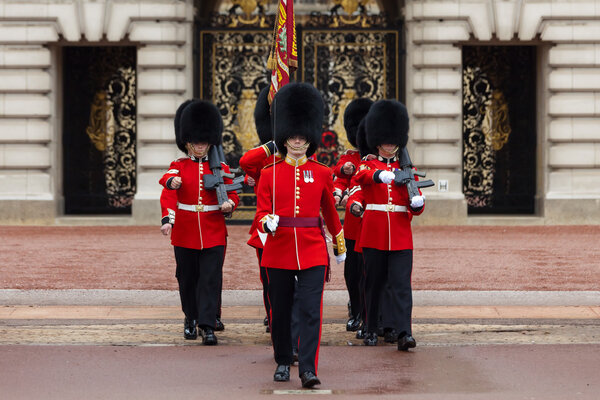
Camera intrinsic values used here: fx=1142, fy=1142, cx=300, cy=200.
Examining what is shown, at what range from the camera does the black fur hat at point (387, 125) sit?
311 inches

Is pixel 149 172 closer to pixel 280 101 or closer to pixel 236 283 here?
pixel 236 283

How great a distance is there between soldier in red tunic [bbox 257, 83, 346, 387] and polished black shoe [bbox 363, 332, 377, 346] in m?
1.04

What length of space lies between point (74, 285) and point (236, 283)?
5.01ft

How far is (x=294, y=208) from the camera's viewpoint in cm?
680

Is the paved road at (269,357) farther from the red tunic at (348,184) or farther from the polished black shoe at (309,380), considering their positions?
the red tunic at (348,184)

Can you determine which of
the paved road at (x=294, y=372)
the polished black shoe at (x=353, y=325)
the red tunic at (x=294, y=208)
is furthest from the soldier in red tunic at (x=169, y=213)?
the red tunic at (x=294, y=208)

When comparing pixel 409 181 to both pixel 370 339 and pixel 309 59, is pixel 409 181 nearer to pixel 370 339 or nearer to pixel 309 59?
pixel 370 339

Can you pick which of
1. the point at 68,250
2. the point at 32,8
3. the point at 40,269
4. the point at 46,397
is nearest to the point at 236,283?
the point at 40,269

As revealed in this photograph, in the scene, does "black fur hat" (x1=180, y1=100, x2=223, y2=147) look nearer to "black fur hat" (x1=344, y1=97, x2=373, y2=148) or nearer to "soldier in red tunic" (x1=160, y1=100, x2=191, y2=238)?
"soldier in red tunic" (x1=160, y1=100, x2=191, y2=238)

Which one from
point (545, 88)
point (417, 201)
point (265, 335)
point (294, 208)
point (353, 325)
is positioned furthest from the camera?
point (545, 88)

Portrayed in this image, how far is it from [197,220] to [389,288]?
1433 mm


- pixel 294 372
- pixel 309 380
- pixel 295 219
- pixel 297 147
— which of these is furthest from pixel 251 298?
pixel 309 380

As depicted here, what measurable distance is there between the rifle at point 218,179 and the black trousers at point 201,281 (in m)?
0.34

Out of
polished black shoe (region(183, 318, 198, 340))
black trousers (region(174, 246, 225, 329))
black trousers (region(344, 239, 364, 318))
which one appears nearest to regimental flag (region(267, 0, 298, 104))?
black trousers (region(174, 246, 225, 329))
